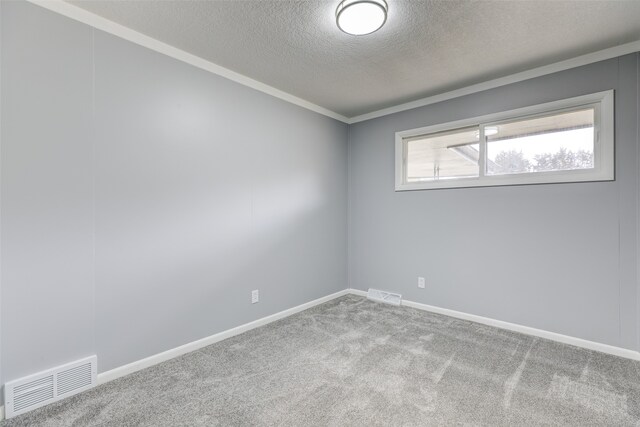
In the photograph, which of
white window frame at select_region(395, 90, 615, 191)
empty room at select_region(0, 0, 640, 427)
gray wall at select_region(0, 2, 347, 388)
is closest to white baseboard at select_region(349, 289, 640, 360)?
empty room at select_region(0, 0, 640, 427)

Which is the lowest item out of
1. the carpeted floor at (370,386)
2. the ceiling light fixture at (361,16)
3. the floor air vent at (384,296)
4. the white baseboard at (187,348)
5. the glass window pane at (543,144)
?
the carpeted floor at (370,386)

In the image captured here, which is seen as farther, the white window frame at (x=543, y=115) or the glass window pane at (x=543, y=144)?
the glass window pane at (x=543, y=144)

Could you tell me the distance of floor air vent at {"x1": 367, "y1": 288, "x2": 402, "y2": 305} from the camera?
12.5 feet

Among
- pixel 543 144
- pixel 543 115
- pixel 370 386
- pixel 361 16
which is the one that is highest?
pixel 361 16

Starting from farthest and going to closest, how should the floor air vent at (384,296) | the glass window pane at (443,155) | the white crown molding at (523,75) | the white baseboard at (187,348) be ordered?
1. the floor air vent at (384,296)
2. the glass window pane at (443,155)
3. the white crown molding at (523,75)
4. the white baseboard at (187,348)

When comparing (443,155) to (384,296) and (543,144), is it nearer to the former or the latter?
(543,144)

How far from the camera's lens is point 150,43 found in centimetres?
233

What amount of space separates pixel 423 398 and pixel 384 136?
119 inches

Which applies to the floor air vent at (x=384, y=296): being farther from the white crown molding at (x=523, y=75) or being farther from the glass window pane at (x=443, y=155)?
the white crown molding at (x=523, y=75)

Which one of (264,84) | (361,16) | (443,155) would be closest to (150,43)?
(264,84)

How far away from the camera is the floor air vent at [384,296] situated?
12.5ft

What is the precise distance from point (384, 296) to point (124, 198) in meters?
3.07

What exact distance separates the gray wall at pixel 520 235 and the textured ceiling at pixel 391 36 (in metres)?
0.32

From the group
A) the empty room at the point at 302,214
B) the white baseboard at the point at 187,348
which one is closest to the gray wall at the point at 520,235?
the empty room at the point at 302,214
